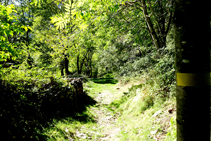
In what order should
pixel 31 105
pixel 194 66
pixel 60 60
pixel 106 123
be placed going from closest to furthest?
pixel 194 66 < pixel 60 60 < pixel 31 105 < pixel 106 123

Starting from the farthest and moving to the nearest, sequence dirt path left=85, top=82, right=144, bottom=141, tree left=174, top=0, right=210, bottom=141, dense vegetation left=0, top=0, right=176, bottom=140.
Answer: dirt path left=85, top=82, right=144, bottom=141 < dense vegetation left=0, top=0, right=176, bottom=140 < tree left=174, top=0, right=210, bottom=141

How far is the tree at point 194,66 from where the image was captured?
3.12ft

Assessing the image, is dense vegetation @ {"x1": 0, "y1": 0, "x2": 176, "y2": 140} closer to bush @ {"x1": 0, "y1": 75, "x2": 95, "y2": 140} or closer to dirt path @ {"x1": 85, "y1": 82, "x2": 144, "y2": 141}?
bush @ {"x1": 0, "y1": 75, "x2": 95, "y2": 140}

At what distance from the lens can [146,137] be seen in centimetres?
402

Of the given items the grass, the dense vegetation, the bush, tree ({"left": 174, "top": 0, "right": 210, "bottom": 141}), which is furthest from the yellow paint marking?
the bush

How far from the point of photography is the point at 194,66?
0.97m

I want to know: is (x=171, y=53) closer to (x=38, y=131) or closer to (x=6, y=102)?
Result: (x=38, y=131)

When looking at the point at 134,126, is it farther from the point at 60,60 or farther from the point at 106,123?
the point at 60,60

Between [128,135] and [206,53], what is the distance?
4.44m

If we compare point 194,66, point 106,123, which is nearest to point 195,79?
point 194,66

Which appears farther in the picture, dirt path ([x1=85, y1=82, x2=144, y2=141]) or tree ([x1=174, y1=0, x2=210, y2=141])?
dirt path ([x1=85, y1=82, x2=144, y2=141])

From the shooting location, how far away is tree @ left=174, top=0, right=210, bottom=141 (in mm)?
950

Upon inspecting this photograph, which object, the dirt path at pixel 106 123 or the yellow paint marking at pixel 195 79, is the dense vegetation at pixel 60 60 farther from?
the yellow paint marking at pixel 195 79

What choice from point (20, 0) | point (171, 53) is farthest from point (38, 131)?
point (20, 0)
